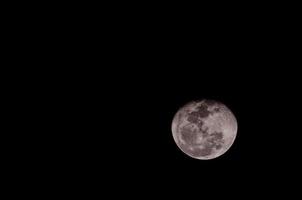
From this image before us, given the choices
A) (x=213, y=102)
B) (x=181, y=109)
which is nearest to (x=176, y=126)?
(x=181, y=109)

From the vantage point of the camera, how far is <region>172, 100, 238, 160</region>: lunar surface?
25.5 ft

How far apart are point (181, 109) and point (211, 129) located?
0.78 metres

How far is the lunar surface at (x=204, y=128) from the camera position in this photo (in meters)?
7.78

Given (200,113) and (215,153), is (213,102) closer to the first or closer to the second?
(200,113)

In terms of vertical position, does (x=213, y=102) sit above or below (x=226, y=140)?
above

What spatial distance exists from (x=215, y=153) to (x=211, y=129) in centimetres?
62

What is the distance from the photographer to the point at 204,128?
7738mm

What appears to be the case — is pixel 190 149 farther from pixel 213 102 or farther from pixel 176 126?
pixel 213 102

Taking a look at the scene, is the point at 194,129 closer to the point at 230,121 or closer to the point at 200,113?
the point at 200,113

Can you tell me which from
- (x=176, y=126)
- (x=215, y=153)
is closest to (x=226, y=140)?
(x=215, y=153)

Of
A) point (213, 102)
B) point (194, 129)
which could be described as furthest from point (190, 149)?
point (213, 102)

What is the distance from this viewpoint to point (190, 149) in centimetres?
804

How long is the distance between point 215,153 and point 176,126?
3.06 feet

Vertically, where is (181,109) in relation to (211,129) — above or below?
above
